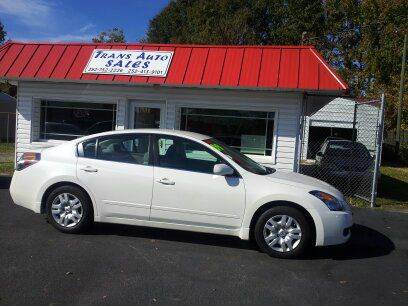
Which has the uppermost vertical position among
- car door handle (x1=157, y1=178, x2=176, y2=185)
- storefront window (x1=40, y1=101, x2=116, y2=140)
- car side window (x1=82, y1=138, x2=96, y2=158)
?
storefront window (x1=40, y1=101, x2=116, y2=140)

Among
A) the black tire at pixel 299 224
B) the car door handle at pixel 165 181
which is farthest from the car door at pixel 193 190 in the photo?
the black tire at pixel 299 224

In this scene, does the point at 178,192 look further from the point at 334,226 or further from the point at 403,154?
the point at 403,154

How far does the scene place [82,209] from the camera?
254 inches

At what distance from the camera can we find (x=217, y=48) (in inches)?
439

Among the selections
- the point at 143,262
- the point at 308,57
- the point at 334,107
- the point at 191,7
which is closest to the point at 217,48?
the point at 308,57

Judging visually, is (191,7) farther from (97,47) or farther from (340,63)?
(97,47)

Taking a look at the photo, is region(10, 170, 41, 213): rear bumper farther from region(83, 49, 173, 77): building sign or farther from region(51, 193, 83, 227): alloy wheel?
region(83, 49, 173, 77): building sign

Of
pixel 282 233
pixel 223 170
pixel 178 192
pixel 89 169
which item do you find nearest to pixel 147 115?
pixel 89 169

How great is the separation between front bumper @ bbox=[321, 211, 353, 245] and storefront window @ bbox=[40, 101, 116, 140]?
739cm

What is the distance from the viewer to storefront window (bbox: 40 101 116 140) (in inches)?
468

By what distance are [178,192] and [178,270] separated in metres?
1.15

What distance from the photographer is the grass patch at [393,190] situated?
10635 millimetres

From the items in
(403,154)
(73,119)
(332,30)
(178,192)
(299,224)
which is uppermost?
(332,30)

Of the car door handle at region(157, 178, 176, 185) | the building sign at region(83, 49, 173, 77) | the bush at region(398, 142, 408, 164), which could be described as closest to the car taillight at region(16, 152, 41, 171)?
the car door handle at region(157, 178, 176, 185)
